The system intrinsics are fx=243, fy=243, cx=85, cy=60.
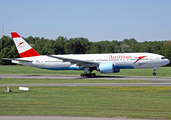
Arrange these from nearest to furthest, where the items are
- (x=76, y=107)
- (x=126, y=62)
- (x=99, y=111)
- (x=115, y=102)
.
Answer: (x=99, y=111), (x=76, y=107), (x=115, y=102), (x=126, y=62)

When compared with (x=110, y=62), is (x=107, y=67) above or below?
below

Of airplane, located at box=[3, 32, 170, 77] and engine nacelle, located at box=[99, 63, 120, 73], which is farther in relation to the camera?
airplane, located at box=[3, 32, 170, 77]

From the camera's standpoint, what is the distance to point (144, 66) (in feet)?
132

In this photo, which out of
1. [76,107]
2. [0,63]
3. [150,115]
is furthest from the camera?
[0,63]

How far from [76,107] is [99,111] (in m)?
1.75

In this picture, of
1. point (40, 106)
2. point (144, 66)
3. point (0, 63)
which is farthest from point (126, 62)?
point (0, 63)

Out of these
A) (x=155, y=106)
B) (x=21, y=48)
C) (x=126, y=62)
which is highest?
(x=21, y=48)

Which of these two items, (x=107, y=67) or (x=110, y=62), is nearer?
(x=107, y=67)

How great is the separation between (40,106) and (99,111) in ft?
12.3

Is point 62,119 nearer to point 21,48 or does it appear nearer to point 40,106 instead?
point 40,106

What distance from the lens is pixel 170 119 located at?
436 inches

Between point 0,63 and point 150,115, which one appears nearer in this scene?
point 150,115

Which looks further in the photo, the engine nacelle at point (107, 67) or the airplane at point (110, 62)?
the airplane at point (110, 62)

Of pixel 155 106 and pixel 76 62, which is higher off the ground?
pixel 76 62
